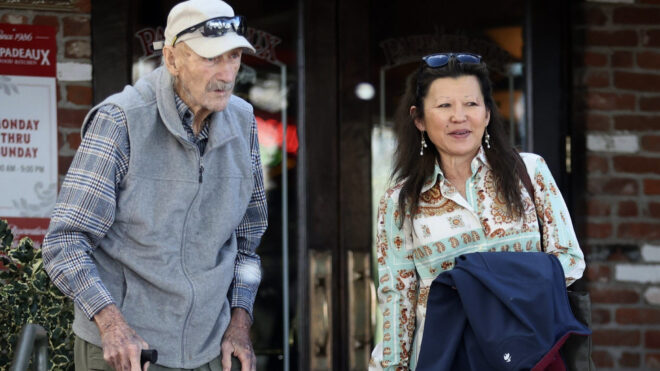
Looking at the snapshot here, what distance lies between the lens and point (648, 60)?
186 inches

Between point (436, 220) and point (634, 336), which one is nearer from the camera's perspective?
point (436, 220)

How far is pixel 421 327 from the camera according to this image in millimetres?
2811

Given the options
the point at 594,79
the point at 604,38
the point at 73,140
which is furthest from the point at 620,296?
the point at 73,140

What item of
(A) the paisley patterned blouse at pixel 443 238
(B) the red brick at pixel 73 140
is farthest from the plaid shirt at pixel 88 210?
(B) the red brick at pixel 73 140

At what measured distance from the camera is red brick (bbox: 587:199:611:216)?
15.4 ft

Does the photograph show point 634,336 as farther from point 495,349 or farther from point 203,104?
point 203,104

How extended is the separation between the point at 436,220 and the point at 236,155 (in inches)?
24.0

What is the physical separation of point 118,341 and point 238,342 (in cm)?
39

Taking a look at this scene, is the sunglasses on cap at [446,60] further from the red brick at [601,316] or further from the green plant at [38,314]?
the red brick at [601,316]

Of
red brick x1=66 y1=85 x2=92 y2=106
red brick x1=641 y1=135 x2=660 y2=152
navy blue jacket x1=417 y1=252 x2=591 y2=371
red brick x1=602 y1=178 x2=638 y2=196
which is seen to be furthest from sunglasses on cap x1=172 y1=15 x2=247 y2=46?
red brick x1=641 y1=135 x2=660 y2=152

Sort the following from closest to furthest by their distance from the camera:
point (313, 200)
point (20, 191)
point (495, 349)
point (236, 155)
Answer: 1. point (495, 349)
2. point (236, 155)
3. point (20, 191)
4. point (313, 200)

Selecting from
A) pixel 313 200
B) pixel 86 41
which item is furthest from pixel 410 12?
pixel 86 41

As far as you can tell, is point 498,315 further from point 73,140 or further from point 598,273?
point 73,140

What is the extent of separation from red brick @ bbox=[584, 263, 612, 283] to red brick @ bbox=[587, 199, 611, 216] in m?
0.25
